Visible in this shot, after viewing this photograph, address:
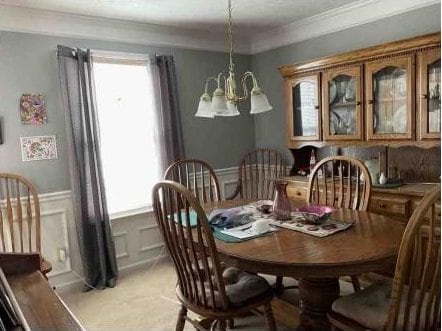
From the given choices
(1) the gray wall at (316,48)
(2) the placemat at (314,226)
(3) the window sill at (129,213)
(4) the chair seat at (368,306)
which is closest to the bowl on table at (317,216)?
(2) the placemat at (314,226)

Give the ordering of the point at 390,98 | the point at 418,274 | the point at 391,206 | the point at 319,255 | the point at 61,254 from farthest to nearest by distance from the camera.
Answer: the point at 61,254
the point at 390,98
the point at 391,206
the point at 319,255
the point at 418,274

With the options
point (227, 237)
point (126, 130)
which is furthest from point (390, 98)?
point (126, 130)

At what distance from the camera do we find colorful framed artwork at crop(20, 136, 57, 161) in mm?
2865

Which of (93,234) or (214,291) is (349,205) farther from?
(93,234)

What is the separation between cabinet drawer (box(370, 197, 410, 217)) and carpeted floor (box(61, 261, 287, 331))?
1139 mm

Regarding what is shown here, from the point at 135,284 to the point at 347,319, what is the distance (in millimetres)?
2022

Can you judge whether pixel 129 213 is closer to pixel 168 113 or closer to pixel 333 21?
pixel 168 113

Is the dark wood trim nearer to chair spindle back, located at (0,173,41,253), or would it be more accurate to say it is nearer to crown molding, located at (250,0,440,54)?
crown molding, located at (250,0,440,54)

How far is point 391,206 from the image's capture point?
8.77 ft

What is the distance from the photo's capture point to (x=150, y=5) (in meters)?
2.88

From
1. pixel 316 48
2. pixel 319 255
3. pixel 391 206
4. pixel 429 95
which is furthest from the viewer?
pixel 316 48

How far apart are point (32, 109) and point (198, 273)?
2018mm

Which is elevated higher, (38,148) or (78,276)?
(38,148)

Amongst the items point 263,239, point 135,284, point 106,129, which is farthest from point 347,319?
point 106,129
